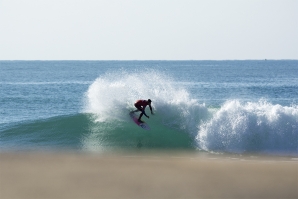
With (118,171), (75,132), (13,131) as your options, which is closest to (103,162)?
(118,171)

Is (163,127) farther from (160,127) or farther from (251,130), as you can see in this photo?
(251,130)

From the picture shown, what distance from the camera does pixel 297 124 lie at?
18984 millimetres

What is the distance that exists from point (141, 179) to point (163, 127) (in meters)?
11.3

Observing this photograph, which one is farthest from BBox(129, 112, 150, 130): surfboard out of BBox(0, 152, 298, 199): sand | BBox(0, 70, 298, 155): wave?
BBox(0, 152, 298, 199): sand

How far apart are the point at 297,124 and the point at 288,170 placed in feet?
33.4

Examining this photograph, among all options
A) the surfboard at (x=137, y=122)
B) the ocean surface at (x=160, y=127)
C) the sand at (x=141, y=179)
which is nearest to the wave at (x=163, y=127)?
the ocean surface at (x=160, y=127)

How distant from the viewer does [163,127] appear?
19.6 metres

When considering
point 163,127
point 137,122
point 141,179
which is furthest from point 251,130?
point 141,179

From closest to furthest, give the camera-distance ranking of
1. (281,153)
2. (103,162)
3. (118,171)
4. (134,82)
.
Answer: (118,171) < (103,162) < (281,153) < (134,82)

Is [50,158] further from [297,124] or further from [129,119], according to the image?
[297,124]

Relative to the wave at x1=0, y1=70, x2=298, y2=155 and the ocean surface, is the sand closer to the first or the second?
the ocean surface

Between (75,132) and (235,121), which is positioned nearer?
(235,121)

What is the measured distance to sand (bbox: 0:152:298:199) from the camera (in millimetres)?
7598

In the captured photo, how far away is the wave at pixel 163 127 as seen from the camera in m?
18.1
